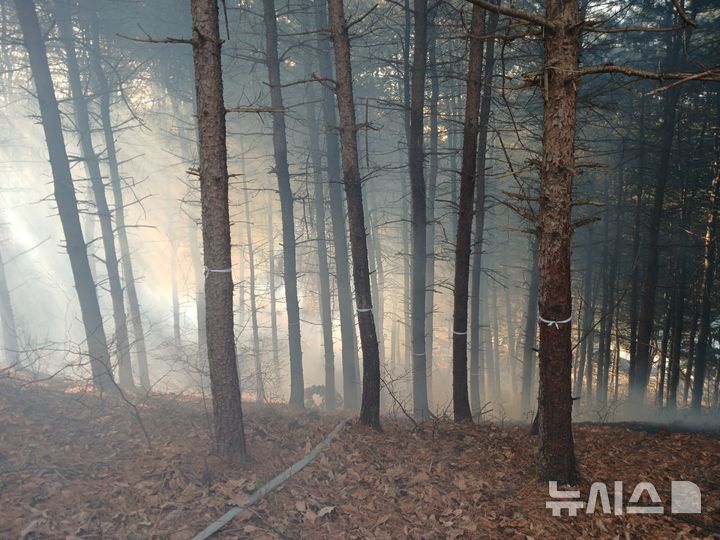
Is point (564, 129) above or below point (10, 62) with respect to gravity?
below

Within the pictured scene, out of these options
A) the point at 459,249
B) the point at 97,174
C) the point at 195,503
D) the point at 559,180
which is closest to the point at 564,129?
the point at 559,180

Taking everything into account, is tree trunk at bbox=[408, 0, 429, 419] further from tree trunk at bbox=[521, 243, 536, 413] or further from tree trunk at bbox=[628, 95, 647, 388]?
tree trunk at bbox=[628, 95, 647, 388]

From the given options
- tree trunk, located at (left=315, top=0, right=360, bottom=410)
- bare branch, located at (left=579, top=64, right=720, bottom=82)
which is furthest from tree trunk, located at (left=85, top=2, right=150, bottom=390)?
bare branch, located at (left=579, top=64, right=720, bottom=82)

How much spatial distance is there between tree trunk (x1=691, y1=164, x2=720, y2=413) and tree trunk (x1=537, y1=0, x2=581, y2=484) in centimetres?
1019

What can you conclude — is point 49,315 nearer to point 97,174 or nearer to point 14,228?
point 14,228

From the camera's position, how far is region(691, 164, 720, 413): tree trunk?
508 inches

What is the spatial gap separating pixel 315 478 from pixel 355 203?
14.7ft

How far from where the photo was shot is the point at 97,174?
1664 centimetres

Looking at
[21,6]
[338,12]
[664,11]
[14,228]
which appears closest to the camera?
[338,12]

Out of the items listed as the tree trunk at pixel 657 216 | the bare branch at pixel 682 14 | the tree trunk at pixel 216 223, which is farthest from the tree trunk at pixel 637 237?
the tree trunk at pixel 216 223

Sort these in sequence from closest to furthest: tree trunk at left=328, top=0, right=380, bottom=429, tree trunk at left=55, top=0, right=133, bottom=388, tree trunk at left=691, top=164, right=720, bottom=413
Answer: tree trunk at left=328, top=0, right=380, bottom=429, tree trunk at left=691, top=164, right=720, bottom=413, tree trunk at left=55, top=0, right=133, bottom=388

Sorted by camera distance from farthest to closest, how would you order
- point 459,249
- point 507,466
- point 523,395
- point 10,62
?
1. point 523,395
2. point 10,62
3. point 459,249
4. point 507,466

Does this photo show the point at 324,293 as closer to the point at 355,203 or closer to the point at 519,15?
the point at 355,203

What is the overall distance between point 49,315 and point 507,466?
3996cm
